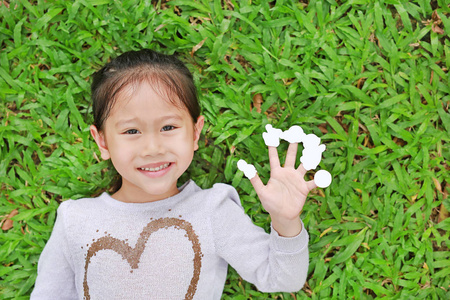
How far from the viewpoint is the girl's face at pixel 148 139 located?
1683mm

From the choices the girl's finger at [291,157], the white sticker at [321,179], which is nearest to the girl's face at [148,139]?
the girl's finger at [291,157]

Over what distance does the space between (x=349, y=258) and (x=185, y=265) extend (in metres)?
0.77

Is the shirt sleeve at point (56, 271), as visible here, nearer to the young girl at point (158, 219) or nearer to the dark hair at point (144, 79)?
the young girl at point (158, 219)

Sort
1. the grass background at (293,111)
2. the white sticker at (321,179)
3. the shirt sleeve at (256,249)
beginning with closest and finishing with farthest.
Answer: the white sticker at (321,179)
the shirt sleeve at (256,249)
the grass background at (293,111)

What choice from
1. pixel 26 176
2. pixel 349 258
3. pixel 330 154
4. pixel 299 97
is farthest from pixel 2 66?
pixel 349 258

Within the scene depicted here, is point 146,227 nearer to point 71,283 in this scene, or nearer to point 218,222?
point 218,222

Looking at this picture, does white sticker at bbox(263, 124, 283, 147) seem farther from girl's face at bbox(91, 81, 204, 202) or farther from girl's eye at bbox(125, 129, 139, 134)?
girl's eye at bbox(125, 129, 139, 134)

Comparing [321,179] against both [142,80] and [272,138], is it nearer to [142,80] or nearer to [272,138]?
[272,138]

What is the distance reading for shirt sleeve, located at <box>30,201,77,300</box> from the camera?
74.1 inches

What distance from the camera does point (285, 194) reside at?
5.28ft

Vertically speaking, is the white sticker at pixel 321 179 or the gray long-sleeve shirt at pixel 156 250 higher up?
the white sticker at pixel 321 179

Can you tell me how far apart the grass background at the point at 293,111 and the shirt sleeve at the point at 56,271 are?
7.6 inches

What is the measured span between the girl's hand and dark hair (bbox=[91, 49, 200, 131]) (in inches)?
17.1

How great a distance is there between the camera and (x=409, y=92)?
6.63 feet
